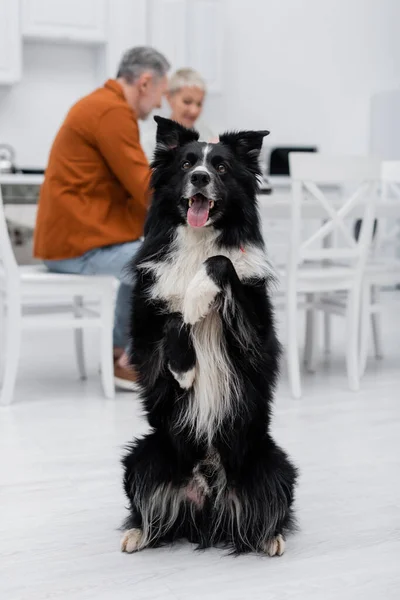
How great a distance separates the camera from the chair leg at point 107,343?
10.9 feet

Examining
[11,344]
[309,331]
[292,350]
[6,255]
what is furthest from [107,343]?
[309,331]

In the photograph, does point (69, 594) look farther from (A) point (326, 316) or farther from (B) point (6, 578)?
(A) point (326, 316)

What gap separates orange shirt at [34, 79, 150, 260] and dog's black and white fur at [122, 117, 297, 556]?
4.83 ft

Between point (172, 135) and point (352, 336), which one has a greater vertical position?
point (172, 135)

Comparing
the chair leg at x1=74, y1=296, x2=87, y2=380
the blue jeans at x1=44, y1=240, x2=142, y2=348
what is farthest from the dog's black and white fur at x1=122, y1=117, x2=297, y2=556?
the chair leg at x1=74, y1=296, x2=87, y2=380

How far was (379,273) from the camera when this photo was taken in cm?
379

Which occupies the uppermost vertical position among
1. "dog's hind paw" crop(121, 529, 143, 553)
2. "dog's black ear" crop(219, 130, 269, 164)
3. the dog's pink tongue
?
"dog's black ear" crop(219, 130, 269, 164)

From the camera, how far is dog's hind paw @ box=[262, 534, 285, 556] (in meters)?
1.81

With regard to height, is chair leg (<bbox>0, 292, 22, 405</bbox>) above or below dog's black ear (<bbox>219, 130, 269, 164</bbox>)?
below

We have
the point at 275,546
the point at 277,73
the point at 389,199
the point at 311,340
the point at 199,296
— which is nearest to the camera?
the point at 199,296

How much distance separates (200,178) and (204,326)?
328mm

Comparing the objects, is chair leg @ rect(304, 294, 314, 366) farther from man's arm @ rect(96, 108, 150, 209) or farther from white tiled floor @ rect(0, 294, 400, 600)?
man's arm @ rect(96, 108, 150, 209)

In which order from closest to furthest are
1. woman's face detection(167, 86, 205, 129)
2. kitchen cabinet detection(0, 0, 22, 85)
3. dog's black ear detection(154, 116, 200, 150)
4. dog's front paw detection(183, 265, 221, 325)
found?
1. dog's front paw detection(183, 265, 221, 325)
2. dog's black ear detection(154, 116, 200, 150)
3. woman's face detection(167, 86, 205, 129)
4. kitchen cabinet detection(0, 0, 22, 85)

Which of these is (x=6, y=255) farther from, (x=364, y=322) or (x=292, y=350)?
(x=364, y=322)
